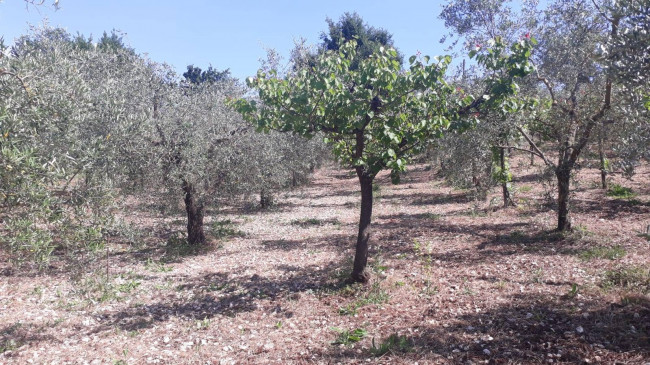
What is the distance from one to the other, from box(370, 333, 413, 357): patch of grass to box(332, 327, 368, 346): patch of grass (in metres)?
0.46

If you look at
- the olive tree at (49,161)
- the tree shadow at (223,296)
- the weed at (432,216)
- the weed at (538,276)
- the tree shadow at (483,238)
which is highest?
the olive tree at (49,161)

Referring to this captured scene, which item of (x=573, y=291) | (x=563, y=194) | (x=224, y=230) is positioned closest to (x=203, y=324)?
(x=573, y=291)

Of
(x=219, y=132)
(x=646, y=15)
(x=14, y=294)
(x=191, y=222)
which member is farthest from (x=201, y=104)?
(x=646, y=15)

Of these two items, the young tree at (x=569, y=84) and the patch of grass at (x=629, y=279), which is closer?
the patch of grass at (x=629, y=279)

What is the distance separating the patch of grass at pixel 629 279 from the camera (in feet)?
25.1

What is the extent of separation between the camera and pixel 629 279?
800cm

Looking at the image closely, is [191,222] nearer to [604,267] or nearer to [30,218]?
[30,218]

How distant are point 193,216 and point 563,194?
12.1 meters

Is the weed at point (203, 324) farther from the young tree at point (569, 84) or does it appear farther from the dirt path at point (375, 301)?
the young tree at point (569, 84)

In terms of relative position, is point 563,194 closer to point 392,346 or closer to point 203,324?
point 392,346

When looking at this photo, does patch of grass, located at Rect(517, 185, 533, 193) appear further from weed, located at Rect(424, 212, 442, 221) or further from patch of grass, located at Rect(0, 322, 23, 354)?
patch of grass, located at Rect(0, 322, 23, 354)

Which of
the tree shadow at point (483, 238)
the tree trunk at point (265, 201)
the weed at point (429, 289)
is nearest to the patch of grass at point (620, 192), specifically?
the tree shadow at point (483, 238)

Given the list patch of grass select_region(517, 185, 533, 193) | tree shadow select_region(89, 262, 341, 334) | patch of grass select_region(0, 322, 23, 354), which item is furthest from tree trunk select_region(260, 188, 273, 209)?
patch of grass select_region(0, 322, 23, 354)

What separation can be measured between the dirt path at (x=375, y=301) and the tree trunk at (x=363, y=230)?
370mm
